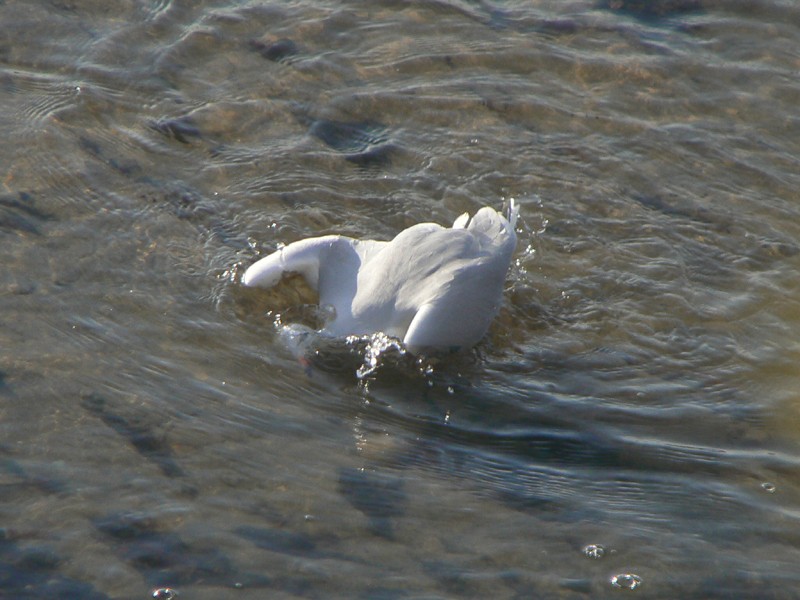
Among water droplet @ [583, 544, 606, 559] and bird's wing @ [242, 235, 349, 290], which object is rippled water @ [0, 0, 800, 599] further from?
bird's wing @ [242, 235, 349, 290]

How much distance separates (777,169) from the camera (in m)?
6.13

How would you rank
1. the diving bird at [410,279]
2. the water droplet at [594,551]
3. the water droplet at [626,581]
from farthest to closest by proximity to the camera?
the diving bird at [410,279] → the water droplet at [594,551] → the water droplet at [626,581]

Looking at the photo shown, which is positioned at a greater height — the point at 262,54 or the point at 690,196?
the point at 262,54

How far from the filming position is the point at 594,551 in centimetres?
379

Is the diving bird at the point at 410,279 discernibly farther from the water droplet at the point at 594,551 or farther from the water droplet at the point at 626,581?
the water droplet at the point at 626,581

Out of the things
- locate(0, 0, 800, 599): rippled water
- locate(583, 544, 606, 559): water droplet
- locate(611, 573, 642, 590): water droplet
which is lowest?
locate(611, 573, 642, 590): water droplet

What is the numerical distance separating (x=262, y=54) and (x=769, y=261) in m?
3.46

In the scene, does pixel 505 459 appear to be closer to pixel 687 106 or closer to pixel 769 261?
pixel 769 261

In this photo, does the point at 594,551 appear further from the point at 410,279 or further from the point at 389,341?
the point at 410,279

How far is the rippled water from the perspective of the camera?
374 centimetres

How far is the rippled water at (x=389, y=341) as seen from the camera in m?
3.74

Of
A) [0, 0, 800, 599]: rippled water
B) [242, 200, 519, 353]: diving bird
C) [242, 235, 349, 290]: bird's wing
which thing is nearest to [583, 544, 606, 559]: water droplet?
[0, 0, 800, 599]: rippled water

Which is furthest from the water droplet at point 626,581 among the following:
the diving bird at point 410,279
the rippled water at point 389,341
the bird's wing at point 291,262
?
the bird's wing at point 291,262

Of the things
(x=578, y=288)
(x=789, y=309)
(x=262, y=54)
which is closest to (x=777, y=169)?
(x=789, y=309)
